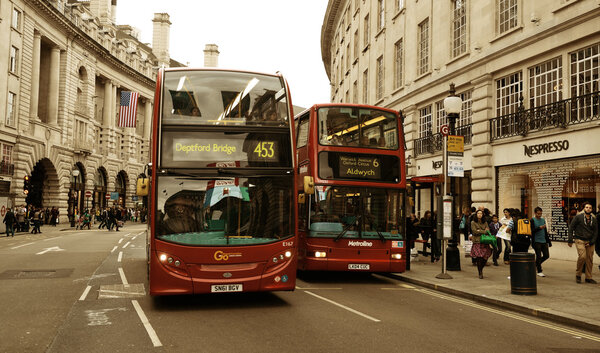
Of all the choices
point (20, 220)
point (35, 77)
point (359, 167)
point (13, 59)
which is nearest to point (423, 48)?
point (359, 167)

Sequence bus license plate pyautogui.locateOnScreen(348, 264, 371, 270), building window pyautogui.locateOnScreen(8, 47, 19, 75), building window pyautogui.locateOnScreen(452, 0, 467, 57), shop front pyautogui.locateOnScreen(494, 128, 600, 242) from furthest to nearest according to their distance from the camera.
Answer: building window pyautogui.locateOnScreen(8, 47, 19, 75) < building window pyautogui.locateOnScreen(452, 0, 467, 57) < shop front pyautogui.locateOnScreen(494, 128, 600, 242) < bus license plate pyautogui.locateOnScreen(348, 264, 371, 270)

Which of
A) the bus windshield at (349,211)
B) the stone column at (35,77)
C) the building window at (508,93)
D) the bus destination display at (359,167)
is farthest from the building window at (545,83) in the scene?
the stone column at (35,77)

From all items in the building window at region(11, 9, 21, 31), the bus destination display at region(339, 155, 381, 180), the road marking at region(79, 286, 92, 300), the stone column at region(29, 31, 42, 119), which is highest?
the building window at region(11, 9, 21, 31)

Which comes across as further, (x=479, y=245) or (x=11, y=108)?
(x=11, y=108)

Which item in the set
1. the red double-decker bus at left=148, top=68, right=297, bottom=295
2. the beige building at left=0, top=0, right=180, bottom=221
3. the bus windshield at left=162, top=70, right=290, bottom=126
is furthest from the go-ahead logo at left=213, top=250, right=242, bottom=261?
the beige building at left=0, top=0, right=180, bottom=221

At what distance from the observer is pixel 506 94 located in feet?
65.6

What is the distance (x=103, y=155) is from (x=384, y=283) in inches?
2105

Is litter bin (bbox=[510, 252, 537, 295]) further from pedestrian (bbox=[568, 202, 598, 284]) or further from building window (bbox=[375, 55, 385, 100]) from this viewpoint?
building window (bbox=[375, 55, 385, 100])

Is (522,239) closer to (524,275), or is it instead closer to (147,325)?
(524,275)

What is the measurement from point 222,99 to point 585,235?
8.78m

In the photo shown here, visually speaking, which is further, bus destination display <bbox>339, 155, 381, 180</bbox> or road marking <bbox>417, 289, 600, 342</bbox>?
bus destination display <bbox>339, 155, 381, 180</bbox>

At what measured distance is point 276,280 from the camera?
893 cm

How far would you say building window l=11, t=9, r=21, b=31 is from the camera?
1541 inches

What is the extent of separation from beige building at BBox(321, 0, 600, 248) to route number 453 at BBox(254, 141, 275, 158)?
723 centimetres
